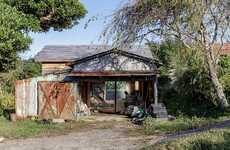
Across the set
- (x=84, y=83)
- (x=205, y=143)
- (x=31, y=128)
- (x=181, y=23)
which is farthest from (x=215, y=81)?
(x=205, y=143)

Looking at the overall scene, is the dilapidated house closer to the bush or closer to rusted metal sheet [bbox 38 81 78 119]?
rusted metal sheet [bbox 38 81 78 119]

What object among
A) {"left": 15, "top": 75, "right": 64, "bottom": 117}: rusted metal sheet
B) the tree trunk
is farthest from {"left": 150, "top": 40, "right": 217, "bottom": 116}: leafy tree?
{"left": 15, "top": 75, "right": 64, "bottom": 117}: rusted metal sheet

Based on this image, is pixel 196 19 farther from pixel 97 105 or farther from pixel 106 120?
pixel 97 105

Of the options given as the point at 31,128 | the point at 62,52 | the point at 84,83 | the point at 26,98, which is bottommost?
the point at 31,128

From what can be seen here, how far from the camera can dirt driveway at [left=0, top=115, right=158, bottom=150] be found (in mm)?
14906

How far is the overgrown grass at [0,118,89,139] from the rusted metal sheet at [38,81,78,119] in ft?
5.77

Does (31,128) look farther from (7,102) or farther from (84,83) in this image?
(7,102)

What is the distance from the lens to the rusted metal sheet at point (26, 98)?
987 inches

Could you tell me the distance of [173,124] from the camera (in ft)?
66.1

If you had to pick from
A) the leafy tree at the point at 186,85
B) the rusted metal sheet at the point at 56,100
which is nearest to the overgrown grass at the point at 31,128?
the rusted metal sheet at the point at 56,100

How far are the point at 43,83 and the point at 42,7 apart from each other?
23.0ft

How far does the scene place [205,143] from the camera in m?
10.7

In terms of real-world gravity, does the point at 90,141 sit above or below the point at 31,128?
below

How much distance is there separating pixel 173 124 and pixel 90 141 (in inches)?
199
